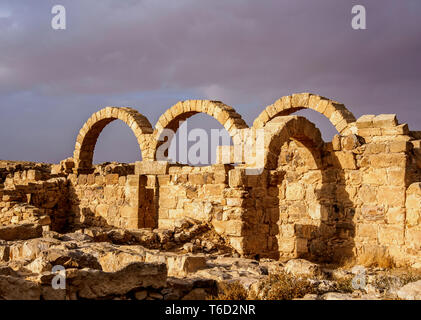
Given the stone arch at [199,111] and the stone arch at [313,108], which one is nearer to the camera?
the stone arch at [199,111]

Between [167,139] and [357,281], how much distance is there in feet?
31.9

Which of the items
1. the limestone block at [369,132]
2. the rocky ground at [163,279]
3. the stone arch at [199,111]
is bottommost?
the rocky ground at [163,279]

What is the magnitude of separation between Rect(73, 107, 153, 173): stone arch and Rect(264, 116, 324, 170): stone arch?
20.0 feet

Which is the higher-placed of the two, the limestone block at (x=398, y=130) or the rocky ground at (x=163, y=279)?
the limestone block at (x=398, y=130)

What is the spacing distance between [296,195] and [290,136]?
1.70 metres

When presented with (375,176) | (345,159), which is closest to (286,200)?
(345,159)

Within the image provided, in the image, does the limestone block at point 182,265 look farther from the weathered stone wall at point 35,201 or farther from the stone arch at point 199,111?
the stone arch at point 199,111

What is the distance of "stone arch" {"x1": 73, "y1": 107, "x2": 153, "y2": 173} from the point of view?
14039mm

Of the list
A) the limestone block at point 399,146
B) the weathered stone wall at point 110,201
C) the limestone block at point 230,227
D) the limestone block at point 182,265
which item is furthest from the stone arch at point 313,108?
the limestone block at point 182,265

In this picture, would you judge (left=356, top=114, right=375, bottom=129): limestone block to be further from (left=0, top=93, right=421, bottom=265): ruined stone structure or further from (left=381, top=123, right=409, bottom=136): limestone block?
(left=381, top=123, right=409, bottom=136): limestone block

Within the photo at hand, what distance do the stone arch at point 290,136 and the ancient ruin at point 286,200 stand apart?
2cm

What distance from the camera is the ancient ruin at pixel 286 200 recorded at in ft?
26.2

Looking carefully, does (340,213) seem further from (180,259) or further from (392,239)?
(180,259)
